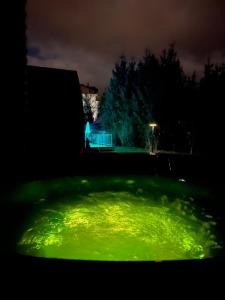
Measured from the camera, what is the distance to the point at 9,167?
827 centimetres

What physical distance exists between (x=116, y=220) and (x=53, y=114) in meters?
12.7

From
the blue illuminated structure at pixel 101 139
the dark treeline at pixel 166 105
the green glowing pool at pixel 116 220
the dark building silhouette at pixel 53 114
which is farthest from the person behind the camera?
the blue illuminated structure at pixel 101 139

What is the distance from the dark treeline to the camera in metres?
15.2

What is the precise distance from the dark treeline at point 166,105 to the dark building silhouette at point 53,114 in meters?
6.22

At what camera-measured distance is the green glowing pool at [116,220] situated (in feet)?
12.9

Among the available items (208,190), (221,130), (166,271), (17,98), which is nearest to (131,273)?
(166,271)

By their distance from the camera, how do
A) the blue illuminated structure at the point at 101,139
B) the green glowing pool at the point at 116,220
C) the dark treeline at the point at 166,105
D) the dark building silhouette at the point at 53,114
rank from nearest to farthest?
1. the green glowing pool at the point at 116,220
2. the dark treeline at the point at 166,105
3. the dark building silhouette at the point at 53,114
4. the blue illuminated structure at the point at 101,139

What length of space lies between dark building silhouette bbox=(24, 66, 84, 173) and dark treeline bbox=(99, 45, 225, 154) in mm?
6217

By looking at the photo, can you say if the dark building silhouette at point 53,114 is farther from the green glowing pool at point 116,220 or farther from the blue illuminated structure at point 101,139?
the blue illuminated structure at point 101,139

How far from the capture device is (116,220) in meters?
5.54

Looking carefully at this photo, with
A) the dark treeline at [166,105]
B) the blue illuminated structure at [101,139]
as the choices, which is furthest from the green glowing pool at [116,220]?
the blue illuminated structure at [101,139]

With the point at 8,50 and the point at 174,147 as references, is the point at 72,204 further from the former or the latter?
the point at 174,147

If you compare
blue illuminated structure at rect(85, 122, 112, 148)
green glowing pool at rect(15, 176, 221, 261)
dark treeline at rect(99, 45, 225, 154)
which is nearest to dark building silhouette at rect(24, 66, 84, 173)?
dark treeline at rect(99, 45, 225, 154)

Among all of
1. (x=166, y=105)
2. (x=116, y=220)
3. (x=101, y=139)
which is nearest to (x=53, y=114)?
(x=166, y=105)
